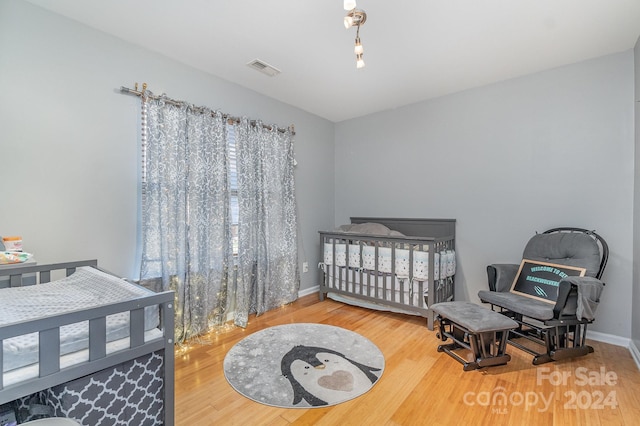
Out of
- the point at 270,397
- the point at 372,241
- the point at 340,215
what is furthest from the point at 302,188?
the point at 270,397

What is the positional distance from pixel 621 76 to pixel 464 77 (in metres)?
1.20

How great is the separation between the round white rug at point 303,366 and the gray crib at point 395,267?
2.23 feet

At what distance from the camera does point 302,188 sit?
12.5 feet

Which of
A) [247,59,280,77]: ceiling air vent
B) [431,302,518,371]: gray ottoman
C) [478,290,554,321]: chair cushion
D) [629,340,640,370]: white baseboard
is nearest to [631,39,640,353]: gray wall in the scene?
[629,340,640,370]: white baseboard

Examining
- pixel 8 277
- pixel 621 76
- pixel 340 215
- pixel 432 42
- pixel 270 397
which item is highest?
pixel 432 42

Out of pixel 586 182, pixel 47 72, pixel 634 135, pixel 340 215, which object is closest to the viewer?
pixel 47 72

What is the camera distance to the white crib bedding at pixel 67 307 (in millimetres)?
946

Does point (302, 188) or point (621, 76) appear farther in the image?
point (302, 188)

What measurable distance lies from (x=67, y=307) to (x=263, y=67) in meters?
2.34

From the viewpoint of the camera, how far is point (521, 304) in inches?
85.7

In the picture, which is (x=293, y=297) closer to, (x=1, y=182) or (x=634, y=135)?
(x=1, y=182)

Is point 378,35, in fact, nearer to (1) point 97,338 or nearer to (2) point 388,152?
(2) point 388,152

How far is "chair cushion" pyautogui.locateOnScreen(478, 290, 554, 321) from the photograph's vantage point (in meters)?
2.05

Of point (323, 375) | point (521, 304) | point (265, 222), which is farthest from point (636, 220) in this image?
point (265, 222)
